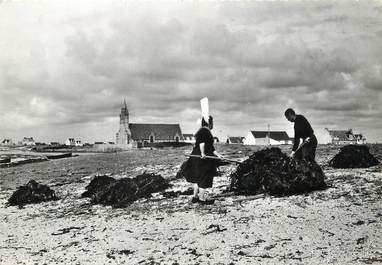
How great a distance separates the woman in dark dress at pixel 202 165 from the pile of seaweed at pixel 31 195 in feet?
14.4

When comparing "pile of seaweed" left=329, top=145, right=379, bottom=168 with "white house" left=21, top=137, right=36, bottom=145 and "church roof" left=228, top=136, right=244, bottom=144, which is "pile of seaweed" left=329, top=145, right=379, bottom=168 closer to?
"church roof" left=228, top=136, right=244, bottom=144

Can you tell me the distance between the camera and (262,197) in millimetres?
7375

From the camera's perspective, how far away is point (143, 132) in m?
90.6

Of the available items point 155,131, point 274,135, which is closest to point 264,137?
point 274,135

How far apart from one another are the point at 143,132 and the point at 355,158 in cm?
8201

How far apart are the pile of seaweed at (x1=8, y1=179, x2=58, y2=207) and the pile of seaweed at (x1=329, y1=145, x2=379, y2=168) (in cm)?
803

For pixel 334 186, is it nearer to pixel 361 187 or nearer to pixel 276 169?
pixel 361 187

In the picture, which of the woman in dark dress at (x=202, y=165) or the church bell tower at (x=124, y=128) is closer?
the woman in dark dress at (x=202, y=165)

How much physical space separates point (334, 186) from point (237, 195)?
2.05 metres

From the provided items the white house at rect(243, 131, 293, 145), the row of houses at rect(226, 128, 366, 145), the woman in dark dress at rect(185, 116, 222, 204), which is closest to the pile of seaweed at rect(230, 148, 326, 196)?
the woman in dark dress at rect(185, 116, 222, 204)

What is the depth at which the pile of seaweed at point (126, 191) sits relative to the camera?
8539 millimetres

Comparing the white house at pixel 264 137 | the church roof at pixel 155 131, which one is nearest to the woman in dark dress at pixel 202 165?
the white house at pixel 264 137

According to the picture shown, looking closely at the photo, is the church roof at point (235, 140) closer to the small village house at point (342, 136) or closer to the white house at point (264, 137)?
the white house at point (264, 137)

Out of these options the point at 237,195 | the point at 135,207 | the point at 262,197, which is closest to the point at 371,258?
the point at 262,197
